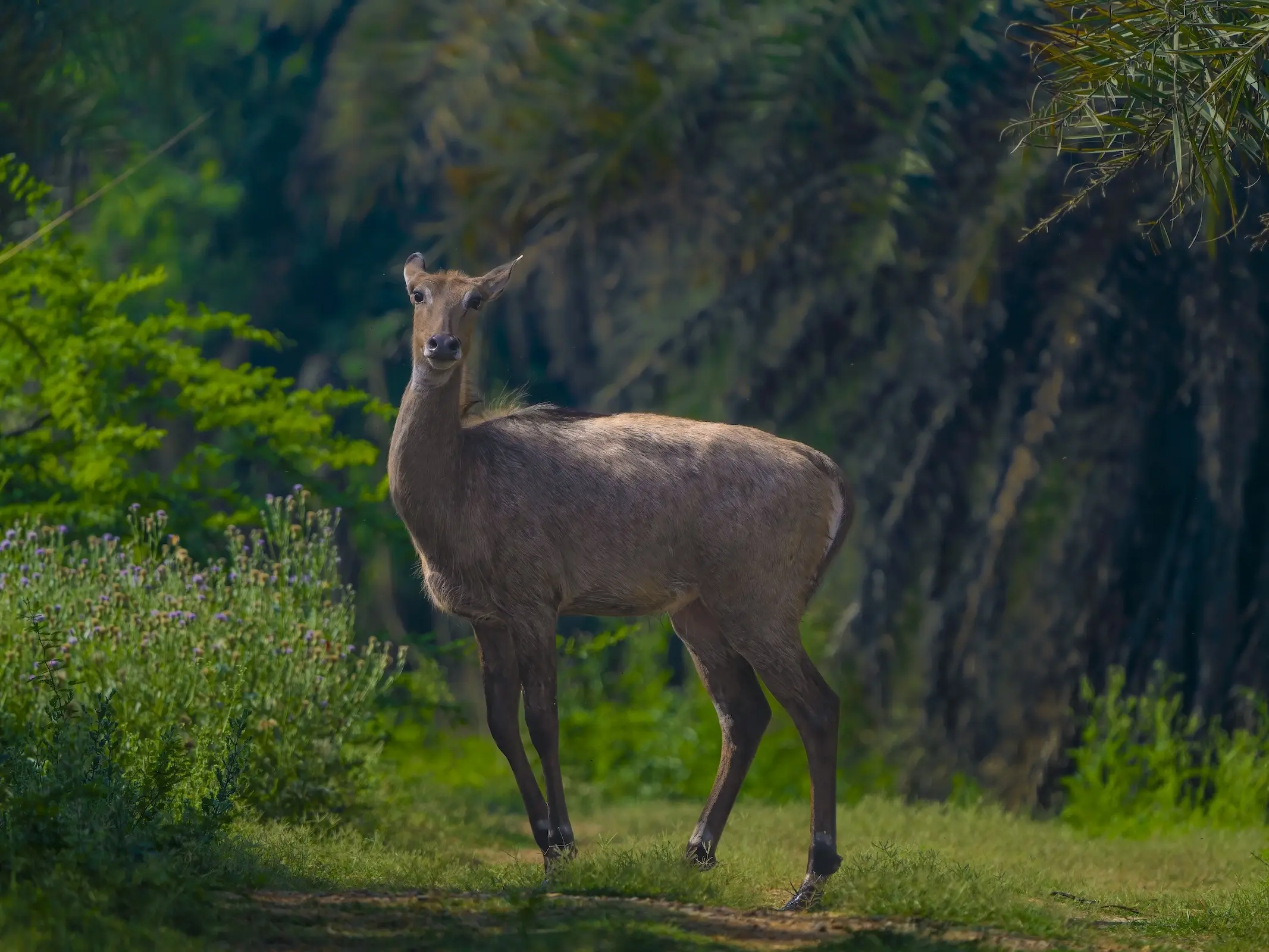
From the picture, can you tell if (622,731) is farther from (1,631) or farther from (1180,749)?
(1,631)

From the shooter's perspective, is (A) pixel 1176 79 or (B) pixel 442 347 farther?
(B) pixel 442 347

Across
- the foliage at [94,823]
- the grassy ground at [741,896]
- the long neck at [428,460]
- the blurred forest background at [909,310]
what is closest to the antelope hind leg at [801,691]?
the grassy ground at [741,896]

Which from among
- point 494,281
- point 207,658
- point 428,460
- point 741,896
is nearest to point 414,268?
point 494,281

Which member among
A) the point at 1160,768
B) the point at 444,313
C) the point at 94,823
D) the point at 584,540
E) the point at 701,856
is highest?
the point at 444,313

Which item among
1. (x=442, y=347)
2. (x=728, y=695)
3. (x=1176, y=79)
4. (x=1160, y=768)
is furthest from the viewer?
(x=1160, y=768)

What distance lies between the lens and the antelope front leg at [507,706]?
8.08m

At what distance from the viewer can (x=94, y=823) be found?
6.69 meters

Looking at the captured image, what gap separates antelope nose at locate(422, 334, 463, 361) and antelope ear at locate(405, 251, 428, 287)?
0.40 meters

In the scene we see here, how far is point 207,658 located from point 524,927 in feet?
11.1

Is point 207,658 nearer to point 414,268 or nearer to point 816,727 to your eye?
point 414,268

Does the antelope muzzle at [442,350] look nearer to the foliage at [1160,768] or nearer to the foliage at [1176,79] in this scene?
the foliage at [1176,79]

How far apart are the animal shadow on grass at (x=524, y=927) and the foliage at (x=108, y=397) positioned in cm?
522

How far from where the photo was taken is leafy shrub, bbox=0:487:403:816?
8773 mm

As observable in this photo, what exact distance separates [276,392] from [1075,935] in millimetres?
6932
